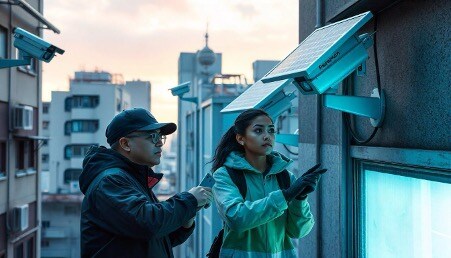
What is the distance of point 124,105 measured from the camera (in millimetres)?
44438

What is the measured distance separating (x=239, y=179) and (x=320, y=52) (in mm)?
984

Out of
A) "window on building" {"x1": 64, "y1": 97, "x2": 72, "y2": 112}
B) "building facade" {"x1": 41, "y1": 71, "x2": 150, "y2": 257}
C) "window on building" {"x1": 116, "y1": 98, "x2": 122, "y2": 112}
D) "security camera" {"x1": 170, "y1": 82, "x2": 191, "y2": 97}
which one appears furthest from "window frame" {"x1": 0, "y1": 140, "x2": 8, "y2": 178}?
"window on building" {"x1": 64, "y1": 97, "x2": 72, "y2": 112}

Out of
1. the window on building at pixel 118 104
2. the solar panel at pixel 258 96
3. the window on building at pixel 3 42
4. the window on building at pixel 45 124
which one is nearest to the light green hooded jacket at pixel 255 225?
the solar panel at pixel 258 96

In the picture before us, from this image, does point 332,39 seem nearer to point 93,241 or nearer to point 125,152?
point 125,152

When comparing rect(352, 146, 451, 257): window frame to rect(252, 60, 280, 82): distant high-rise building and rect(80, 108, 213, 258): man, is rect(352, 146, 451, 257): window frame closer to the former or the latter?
rect(80, 108, 213, 258): man

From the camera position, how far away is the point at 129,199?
3029 millimetres

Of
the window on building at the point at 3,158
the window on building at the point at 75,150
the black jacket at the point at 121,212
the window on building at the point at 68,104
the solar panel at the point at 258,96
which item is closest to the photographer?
the black jacket at the point at 121,212

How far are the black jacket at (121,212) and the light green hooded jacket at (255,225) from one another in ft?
1.31

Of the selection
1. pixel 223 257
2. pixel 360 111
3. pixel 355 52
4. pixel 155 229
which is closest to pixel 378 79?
pixel 360 111

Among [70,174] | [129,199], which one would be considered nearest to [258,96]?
[129,199]

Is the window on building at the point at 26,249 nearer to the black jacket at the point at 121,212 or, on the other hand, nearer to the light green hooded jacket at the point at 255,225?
the light green hooded jacket at the point at 255,225

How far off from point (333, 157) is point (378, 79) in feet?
3.84

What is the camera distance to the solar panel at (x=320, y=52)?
322 centimetres

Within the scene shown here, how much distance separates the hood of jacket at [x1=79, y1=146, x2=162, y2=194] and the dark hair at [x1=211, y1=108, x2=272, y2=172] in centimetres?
74
